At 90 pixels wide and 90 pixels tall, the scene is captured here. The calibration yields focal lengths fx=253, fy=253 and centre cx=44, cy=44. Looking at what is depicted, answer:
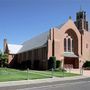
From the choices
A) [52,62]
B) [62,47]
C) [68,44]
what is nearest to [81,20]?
[68,44]

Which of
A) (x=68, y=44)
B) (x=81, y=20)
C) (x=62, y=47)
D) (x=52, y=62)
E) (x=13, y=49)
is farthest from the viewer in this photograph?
(x=13, y=49)

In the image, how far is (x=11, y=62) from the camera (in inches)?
2859

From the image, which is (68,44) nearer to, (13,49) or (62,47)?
(62,47)

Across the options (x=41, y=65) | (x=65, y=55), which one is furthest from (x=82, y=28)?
(x=41, y=65)

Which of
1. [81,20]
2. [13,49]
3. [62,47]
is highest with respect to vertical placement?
[81,20]

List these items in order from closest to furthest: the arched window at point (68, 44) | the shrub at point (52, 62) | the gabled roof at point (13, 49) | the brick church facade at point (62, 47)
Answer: the shrub at point (52, 62)
the brick church facade at point (62, 47)
the arched window at point (68, 44)
the gabled roof at point (13, 49)

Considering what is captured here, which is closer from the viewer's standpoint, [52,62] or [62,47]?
[52,62]

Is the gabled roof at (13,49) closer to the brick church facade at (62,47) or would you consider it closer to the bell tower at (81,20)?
the brick church facade at (62,47)

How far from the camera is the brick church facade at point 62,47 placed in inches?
2026

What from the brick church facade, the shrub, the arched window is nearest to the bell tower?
the brick church facade

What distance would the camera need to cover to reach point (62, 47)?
54.3 meters

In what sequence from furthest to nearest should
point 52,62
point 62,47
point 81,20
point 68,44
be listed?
point 81,20
point 68,44
point 62,47
point 52,62

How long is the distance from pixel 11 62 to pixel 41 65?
20.9m

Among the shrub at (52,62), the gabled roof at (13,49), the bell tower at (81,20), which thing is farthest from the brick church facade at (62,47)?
the gabled roof at (13,49)
